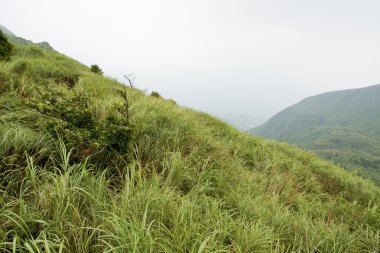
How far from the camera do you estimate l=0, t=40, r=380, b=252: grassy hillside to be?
250 cm

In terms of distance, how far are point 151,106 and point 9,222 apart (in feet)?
16.0

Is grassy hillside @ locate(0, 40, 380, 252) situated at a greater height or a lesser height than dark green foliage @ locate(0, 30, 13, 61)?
lesser

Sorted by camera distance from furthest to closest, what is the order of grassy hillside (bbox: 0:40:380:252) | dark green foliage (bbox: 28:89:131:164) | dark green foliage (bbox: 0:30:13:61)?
dark green foliage (bbox: 0:30:13:61)
dark green foliage (bbox: 28:89:131:164)
grassy hillside (bbox: 0:40:380:252)

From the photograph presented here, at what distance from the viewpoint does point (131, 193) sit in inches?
129

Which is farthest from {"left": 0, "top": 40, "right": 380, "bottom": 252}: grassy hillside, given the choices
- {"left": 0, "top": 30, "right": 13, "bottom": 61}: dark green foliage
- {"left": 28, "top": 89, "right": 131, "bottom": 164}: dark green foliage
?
{"left": 0, "top": 30, "right": 13, "bottom": 61}: dark green foliage

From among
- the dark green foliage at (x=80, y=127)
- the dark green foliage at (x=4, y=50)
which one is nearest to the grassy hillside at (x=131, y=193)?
the dark green foliage at (x=80, y=127)

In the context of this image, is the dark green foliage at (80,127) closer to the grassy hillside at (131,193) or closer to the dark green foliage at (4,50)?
the grassy hillside at (131,193)

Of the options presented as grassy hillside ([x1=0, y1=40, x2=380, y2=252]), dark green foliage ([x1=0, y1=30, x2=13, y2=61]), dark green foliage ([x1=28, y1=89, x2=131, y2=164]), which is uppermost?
dark green foliage ([x1=0, y1=30, x2=13, y2=61])

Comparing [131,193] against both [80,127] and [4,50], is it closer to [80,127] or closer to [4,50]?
[80,127]

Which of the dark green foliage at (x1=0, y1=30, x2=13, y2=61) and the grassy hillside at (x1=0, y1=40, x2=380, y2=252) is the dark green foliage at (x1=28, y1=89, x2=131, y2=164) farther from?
the dark green foliage at (x1=0, y1=30, x2=13, y2=61)

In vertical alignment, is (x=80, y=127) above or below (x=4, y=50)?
below

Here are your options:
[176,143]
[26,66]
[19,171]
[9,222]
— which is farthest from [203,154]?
[26,66]

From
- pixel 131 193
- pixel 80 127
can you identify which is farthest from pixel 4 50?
pixel 131 193

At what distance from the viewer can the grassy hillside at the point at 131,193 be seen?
2500 mm
